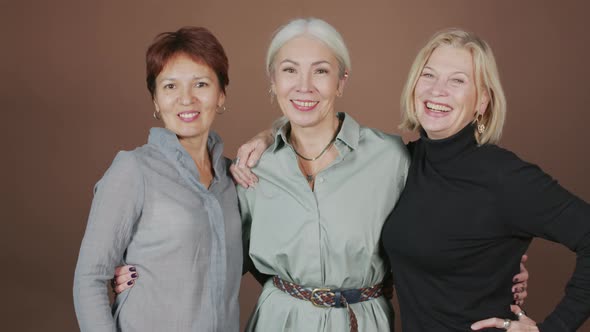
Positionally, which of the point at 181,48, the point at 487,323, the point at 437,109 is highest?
the point at 181,48

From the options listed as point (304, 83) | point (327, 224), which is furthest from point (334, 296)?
point (304, 83)

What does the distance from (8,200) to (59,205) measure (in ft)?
1.25

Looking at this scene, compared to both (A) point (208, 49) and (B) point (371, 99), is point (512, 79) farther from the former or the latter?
(A) point (208, 49)

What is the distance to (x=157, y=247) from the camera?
261cm

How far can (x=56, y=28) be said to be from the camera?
5613mm

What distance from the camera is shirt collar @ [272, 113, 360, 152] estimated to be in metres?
2.94

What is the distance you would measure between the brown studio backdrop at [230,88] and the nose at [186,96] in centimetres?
288

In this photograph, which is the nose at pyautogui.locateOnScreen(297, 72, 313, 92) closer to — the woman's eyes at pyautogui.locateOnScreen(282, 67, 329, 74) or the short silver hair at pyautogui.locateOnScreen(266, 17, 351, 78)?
the woman's eyes at pyautogui.locateOnScreen(282, 67, 329, 74)

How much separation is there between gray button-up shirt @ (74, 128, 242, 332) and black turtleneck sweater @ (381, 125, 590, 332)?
0.70m

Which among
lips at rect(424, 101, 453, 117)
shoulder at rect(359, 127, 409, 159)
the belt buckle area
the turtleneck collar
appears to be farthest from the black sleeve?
the belt buckle area

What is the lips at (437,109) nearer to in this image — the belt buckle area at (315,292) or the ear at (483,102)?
the ear at (483,102)

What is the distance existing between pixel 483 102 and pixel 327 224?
760 mm

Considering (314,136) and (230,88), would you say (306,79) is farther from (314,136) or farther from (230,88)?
(230,88)

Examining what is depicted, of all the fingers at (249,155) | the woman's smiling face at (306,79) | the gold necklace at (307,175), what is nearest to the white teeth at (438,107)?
the woman's smiling face at (306,79)
